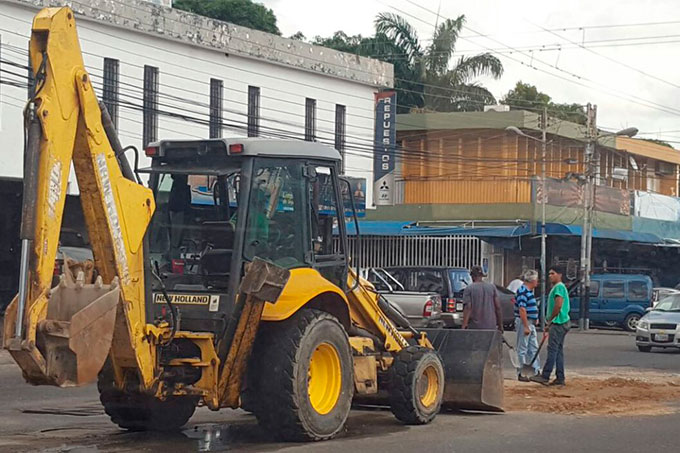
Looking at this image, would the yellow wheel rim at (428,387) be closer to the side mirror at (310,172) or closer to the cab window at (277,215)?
the cab window at (277,215)

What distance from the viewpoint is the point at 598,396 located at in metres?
15.3

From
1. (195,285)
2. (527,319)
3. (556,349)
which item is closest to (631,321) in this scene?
(527,319)

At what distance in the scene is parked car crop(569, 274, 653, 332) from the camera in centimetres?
3622

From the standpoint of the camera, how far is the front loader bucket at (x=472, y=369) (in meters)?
12.9

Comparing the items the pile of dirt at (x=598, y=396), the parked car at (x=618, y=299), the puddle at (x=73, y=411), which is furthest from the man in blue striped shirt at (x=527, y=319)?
the parked car at (x=618, y=299)

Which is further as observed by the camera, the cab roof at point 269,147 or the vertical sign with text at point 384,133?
the vertical sign with text at point 384,133

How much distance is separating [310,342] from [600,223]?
126 feet

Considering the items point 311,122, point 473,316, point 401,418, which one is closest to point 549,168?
point 311,122

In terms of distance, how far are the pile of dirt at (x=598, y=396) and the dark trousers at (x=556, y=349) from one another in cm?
26

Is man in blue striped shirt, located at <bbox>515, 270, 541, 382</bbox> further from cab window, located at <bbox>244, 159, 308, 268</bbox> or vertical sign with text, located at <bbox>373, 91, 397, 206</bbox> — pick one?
vertical sign with text, located at <bbox>373, 91, 397, 206</bbox>

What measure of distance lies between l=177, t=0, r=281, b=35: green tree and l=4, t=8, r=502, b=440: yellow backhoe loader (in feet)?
161

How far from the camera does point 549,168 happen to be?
4659 cm

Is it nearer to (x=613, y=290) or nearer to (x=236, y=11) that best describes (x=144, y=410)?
(x=613, y=290)

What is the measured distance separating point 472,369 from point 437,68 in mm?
40415
